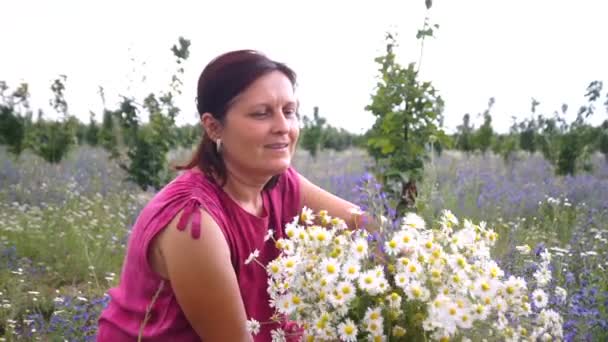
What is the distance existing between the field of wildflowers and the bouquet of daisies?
154 millimetres

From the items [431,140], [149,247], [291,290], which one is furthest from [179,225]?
[431,140]

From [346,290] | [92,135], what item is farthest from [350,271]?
[92,135]

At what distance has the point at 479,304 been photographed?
139 centimetres

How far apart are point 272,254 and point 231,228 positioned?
0.25 meters

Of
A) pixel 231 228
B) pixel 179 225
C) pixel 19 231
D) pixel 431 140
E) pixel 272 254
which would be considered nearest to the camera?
pixel 179 225

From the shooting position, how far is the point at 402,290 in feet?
4.93

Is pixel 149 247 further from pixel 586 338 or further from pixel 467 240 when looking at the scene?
pixel 586 338

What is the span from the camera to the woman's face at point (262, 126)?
2.04 m

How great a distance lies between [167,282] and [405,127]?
2985 mm

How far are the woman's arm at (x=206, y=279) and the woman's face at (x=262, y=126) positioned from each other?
11.5 inches

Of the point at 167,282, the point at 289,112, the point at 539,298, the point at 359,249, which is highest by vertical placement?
the point at 289,112

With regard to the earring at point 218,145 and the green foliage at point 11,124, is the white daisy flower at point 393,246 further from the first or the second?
the green foliage at point 11,124

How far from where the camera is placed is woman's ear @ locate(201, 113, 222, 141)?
2.14m

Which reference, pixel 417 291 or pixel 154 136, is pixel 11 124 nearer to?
pixel 154 136
